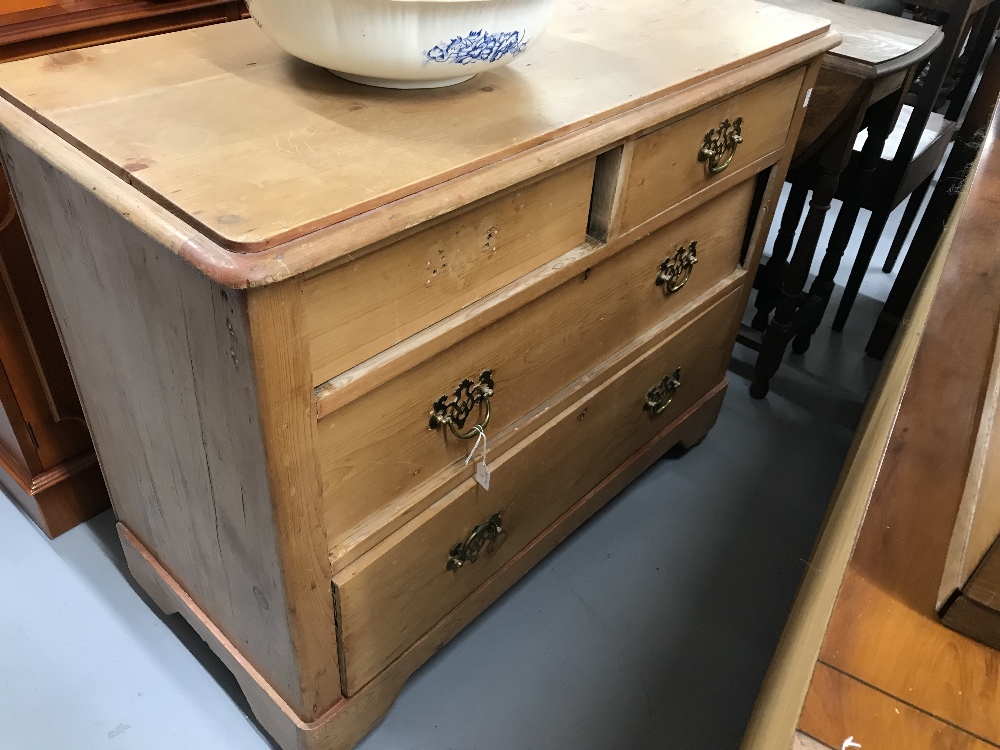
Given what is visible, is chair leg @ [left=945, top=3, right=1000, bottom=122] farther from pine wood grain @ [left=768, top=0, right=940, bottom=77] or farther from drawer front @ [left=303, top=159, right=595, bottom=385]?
drawer front @ [left=303, top=159, right=595, bottom=385]

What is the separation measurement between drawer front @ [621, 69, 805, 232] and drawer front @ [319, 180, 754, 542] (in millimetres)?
69

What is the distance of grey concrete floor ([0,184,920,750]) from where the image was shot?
118cm

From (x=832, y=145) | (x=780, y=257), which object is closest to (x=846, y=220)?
(x=780, y=257)

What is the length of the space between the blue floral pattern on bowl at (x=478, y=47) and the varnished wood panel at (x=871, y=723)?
65 cm

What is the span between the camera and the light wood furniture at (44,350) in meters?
1.08

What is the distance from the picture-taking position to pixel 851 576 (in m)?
0.60

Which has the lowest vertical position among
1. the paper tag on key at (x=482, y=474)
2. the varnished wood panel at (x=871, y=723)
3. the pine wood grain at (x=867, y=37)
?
the paper tag on key at (x=482, y=474)

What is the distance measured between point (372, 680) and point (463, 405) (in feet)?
1.42

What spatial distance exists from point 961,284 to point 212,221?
2.86 ft

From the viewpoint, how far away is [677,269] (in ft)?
4.07

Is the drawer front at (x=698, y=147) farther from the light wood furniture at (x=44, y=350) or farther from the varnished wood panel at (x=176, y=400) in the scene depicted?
the light wood furniture at (x=44, y=350)

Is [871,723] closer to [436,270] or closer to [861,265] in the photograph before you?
[436,270]

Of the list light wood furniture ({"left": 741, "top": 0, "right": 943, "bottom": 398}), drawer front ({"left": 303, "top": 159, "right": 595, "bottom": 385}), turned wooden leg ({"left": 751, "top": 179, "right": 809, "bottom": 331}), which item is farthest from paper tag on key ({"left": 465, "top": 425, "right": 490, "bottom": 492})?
turned wooden leg ({"left": 751, "top": 179, "right": 809, "bottom": 331})

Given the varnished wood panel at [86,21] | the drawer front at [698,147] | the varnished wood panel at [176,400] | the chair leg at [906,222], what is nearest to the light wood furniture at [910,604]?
the drawer front at [698,147]
